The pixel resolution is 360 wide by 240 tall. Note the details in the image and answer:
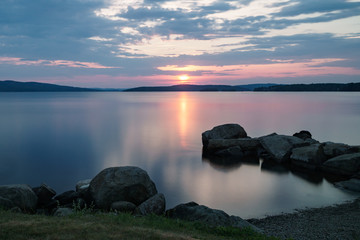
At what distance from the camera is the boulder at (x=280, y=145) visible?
87.1ft

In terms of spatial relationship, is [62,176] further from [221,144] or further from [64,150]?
[221,144]

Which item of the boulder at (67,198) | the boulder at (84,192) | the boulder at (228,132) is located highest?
the boulder at (228,132)

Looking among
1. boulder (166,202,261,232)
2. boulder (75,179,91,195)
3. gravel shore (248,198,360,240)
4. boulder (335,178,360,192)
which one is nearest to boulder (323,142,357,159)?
boulder (335,178,360,192)

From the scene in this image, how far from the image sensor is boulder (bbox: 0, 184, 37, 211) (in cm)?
1356

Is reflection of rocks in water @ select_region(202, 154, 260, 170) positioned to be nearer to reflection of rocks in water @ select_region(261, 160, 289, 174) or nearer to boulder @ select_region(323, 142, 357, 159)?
reflection of rocks in water @ select_region(261, 160, 289, 174)

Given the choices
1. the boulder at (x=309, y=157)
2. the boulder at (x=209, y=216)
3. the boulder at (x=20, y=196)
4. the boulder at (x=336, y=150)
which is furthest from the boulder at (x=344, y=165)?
the boulder at (x=20, y=196)

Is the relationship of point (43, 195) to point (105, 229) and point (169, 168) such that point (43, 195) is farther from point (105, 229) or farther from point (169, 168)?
point (169, 168)

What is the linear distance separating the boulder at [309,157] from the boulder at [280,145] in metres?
0.76

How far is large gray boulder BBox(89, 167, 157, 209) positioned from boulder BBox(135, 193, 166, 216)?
1403mm

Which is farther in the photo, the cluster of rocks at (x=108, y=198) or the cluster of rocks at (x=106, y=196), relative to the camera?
the cluster of rocks at (x=106, y=196)

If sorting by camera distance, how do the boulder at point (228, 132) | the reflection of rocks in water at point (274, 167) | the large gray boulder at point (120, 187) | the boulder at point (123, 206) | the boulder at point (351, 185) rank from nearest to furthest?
the boulder at point (123, 206) → the large gray boulder at point (120, 187) → the boulder at point (351, 185) → the reflection of rocks in water at point (274, 167) → the boulder at point (228, 132)

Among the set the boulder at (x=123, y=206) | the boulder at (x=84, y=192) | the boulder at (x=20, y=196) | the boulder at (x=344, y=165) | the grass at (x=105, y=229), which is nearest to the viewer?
the grass at (x=105, y=229)

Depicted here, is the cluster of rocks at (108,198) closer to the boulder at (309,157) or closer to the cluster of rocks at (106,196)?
the cluster of rocks at (106,196)

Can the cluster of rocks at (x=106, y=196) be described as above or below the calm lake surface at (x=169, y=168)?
above
